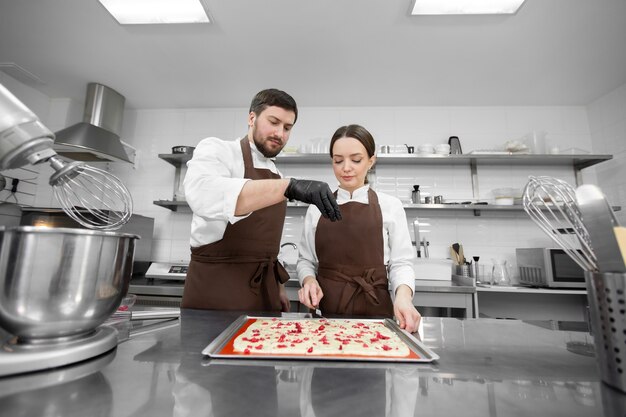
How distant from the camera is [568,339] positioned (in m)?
0.74

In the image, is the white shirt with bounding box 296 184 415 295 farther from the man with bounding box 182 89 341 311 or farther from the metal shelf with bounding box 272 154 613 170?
the metal shelf with bounding box 272 154 613 170

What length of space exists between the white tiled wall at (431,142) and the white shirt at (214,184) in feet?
5.57

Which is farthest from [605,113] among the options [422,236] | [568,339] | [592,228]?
[592,228]

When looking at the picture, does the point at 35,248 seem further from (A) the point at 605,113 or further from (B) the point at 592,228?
(A) the point at 605,113

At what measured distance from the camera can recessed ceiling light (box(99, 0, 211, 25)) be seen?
6.09 feet

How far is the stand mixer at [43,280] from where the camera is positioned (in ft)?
1.49

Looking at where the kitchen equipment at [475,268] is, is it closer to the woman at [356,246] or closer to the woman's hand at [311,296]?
the woman at [356,246]

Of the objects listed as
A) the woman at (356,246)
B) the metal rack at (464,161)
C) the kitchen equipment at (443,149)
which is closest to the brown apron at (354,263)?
the woman at (356,246)

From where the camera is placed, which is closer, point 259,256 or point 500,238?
point 259,256

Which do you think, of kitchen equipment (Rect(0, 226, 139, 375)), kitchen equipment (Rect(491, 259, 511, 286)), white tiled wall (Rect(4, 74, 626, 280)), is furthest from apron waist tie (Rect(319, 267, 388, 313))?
kitchen equipment (Rect(491, 259, 511, 286))

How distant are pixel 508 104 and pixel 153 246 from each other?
3847mm

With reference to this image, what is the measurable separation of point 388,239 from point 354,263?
0.20 m

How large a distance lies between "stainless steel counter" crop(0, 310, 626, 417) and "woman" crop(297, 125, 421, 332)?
1.90ft

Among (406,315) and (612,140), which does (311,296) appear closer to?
(406,315)
